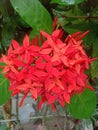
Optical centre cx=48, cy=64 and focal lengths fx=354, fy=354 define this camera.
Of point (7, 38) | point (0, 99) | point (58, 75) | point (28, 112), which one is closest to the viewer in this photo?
point (58, 75)

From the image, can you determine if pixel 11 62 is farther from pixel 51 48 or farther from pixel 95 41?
pixel 95 41

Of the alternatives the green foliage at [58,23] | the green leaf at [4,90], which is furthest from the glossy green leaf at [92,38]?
the green leaf at [4,90]

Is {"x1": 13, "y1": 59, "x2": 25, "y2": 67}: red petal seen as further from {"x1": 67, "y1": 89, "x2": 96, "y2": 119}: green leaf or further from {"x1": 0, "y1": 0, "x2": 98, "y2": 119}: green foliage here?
{"x1": 67, "y1": 89, "x2": 96, "y2": 119}: green leaf

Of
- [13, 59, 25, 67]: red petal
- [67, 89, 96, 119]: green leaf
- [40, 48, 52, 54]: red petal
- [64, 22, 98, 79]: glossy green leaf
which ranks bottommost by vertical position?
[67, 89, 96, 119]: green leaf

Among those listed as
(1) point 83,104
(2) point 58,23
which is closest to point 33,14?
(2) point 58,23

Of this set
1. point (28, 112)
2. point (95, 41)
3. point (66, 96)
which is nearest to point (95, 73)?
point (95, 41)

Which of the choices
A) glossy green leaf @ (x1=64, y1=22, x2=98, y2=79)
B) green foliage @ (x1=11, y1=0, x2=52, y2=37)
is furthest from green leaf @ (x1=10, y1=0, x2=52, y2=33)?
glossy green leaf @ (x1=64, y1=22, x2=98, y2=79)
